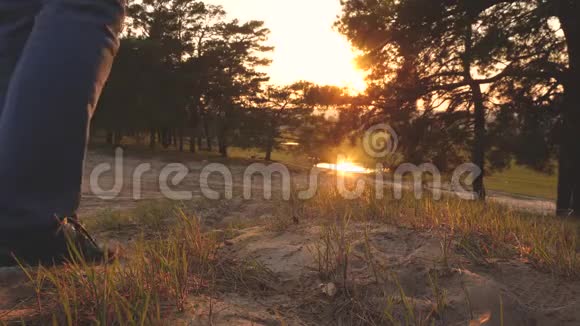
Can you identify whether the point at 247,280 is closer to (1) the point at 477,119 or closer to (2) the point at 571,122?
(2) the point at 571,122

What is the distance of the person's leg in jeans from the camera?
3.63ft

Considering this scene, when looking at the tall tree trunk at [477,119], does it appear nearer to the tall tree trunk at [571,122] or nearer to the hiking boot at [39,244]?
the tall tree trunk at [571,122]

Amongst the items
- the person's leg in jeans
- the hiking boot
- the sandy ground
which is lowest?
the sandy ground

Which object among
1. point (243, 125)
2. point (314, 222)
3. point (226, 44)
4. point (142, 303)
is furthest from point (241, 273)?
point (226, 44)

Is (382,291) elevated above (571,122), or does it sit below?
below

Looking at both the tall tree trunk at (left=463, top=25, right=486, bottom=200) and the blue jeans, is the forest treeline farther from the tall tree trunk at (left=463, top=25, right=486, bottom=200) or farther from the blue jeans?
the blue jeans

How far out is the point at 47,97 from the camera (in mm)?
1158

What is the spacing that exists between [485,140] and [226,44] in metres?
22.2

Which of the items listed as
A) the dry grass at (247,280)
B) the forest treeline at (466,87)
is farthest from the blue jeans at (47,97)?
the forest treeline at (466,87)

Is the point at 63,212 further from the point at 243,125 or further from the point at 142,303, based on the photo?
the point at 243,125

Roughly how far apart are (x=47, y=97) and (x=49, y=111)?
0.13 ft

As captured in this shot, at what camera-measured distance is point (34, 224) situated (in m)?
1.12

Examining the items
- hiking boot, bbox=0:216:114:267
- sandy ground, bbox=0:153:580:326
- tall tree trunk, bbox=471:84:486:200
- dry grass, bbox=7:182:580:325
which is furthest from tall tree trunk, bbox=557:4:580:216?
hiking boot, bbox=0:216:114:267

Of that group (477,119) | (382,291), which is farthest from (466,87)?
(382,291)
